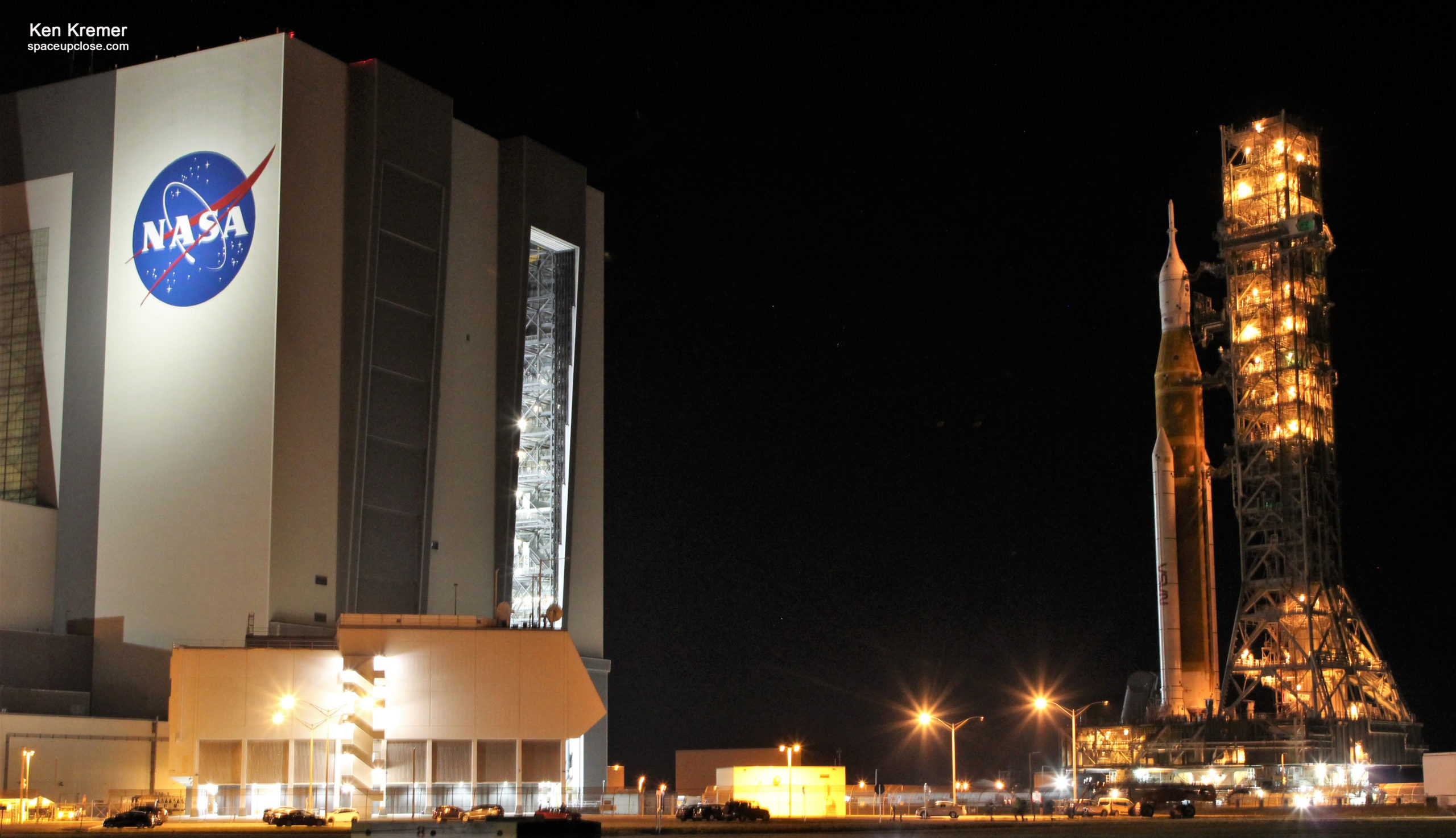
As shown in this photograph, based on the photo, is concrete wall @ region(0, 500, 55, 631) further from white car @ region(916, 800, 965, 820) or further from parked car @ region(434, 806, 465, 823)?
white car @ region(916, 800, 965, 820)

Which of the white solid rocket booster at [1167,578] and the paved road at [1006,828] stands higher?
the white solid rocket booster at [1167,578]

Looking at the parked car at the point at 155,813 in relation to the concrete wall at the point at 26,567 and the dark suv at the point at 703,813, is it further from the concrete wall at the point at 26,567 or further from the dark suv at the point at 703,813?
the concrete wall at the point at 26,567

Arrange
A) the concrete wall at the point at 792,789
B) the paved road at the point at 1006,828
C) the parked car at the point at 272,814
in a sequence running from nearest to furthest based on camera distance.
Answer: the paved road at the point at 1006,828, the parked car at the point at 272,814, the concrete wall at the point at 792,789

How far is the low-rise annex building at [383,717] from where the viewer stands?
236 feet

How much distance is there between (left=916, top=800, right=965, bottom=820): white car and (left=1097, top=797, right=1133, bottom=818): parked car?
6.09m

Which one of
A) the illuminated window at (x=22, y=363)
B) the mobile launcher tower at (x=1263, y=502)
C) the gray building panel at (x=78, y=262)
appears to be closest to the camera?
the gray building panel at (x=78, y=262)

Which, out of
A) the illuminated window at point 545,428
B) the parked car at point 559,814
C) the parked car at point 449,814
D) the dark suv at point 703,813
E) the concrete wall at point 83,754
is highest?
the illuminated window at point 545,428

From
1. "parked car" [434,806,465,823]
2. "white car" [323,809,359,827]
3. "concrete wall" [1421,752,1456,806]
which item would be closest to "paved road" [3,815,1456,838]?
"white car" [323,809,359,827]

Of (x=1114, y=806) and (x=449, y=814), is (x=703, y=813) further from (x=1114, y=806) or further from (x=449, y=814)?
(x=1114, y=806)

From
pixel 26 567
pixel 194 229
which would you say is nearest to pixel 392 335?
pixel 194 229

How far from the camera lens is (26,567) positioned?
8331 cm

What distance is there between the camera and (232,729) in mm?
72188

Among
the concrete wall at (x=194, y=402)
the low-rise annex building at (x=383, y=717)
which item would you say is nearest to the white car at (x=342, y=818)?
the low-rise annex building at (x=383, y=717)

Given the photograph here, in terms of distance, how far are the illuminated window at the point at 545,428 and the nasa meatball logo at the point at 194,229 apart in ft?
55.0
